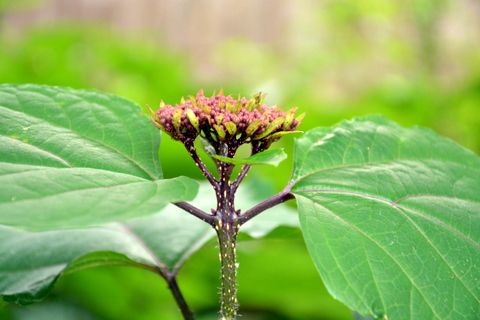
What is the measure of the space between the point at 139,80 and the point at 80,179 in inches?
70.2

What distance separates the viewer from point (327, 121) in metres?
1.83

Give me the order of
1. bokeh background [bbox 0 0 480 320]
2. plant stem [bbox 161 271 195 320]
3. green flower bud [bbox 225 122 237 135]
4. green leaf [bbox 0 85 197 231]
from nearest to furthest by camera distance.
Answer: green leaf [bbox 0 85 197 231]
green flower bud [bbox 225 122 237 135]
plant stem [bbox 161 271 195 320]
bokeh background [bbox 0 0 480 320]

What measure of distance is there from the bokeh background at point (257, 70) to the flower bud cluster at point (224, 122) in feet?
0.95

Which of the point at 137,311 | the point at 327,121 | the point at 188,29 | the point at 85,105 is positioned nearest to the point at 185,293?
the point at 137,311

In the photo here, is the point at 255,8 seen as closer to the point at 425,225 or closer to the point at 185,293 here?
the point at 185,293

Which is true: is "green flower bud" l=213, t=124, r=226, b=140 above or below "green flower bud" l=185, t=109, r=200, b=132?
below

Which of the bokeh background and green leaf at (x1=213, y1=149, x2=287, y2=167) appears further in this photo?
the bokeh background

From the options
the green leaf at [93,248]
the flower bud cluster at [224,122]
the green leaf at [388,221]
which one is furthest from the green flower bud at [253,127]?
the green leaf at [93,248]

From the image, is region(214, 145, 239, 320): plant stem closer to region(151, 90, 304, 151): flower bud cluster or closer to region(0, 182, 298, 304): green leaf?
region(151, 90, 304, 151): flower bud cluster

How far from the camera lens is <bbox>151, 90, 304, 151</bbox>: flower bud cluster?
22.3 inches

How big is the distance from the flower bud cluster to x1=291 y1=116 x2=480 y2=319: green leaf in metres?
0.08

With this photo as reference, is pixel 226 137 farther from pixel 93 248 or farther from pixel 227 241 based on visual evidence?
pixel 93 248

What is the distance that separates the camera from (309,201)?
0.57 m

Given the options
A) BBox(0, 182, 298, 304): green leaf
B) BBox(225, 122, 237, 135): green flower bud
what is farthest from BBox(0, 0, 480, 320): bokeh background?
BBox(225, 122, 237, 135): green flower bud
